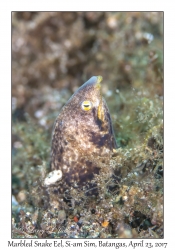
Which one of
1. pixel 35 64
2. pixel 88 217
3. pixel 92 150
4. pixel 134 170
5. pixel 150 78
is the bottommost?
pixel 88 217

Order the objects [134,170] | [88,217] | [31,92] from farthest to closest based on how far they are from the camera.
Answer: [31,92], [134,170], [88,217]

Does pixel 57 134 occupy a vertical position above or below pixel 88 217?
above

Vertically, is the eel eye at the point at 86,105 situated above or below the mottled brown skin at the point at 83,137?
above

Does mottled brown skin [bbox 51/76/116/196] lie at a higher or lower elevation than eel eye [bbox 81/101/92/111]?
lower

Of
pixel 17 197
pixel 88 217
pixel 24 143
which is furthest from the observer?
pixel 24 143

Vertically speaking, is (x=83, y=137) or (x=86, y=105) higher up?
(x=86, y=105)

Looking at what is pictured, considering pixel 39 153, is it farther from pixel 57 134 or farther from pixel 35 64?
pixel 35 64

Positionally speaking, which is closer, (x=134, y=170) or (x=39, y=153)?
(x=134, y=170)

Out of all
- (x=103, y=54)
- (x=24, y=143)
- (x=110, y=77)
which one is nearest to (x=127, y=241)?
(x=24, y=143)
